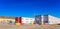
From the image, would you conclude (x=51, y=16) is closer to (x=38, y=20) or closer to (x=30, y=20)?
(x=38, y=20)

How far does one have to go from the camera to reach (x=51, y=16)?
62688 millimetres

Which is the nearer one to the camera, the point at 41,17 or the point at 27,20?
the point at 41,17

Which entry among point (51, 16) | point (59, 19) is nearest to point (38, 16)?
point (51, 16)

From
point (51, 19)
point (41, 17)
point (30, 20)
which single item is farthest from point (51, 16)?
point (30, 20)

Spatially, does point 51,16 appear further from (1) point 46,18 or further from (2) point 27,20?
(2) point 27,20

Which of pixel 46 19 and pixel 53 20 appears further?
pixel 53 20

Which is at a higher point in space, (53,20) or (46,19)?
(46,19)

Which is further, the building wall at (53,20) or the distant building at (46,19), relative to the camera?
the building wall at (53,20)

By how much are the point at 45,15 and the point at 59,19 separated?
32.7ft

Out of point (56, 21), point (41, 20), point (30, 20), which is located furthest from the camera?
point (30, 20)

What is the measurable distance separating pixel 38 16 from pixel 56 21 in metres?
9.77

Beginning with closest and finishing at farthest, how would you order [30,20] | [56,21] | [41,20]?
[41,20] → [56,21] → [30,20]

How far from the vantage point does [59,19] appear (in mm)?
66812

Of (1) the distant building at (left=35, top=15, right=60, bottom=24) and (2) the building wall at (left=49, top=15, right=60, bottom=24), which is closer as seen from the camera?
(1) the distant building at (left=35, top=15, right=60, bottom=24)
